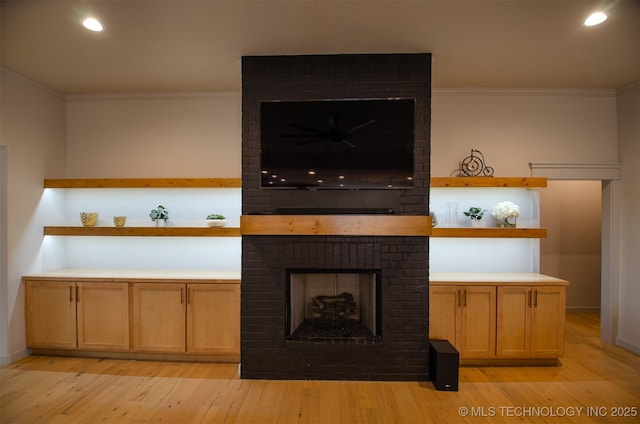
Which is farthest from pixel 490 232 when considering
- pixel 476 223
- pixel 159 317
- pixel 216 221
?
pixel 159 317

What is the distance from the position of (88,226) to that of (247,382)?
7.94ft

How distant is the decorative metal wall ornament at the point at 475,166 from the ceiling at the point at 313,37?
783 mm

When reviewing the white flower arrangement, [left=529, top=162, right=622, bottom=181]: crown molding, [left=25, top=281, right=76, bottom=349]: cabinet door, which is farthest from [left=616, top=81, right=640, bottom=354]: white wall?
[left=25, top=281, right=76, bottom=349]: cabinet door

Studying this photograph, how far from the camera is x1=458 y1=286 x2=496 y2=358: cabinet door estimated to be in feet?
10.1

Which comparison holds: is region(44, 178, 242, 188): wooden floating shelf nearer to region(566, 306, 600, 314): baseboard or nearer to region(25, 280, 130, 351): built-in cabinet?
region(25, 280, 130, 351): built-in cabinet

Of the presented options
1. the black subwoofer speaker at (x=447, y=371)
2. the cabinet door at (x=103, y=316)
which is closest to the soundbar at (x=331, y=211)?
the black subwoofer speaker at (x=447, y=371)

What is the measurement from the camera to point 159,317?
316 centimetres

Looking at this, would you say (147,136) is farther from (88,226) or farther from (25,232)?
(25,232)

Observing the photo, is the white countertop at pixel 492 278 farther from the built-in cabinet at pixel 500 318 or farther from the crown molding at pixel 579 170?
the crown molding at pixel 579 170

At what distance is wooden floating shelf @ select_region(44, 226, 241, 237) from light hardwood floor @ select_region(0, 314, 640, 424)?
4.13 feet

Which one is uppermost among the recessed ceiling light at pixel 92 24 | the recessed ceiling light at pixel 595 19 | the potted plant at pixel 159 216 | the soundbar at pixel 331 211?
the recessed ceiling light at pixel 595 19

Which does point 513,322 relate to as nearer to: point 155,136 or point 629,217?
point 629,217

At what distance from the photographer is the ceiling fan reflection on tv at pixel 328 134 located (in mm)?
2797

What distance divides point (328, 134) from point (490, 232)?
75.6 inches
